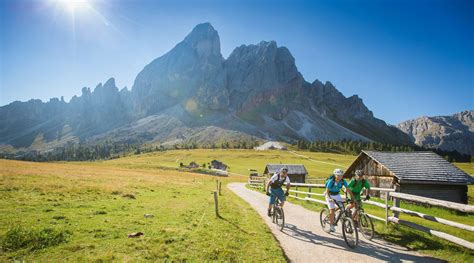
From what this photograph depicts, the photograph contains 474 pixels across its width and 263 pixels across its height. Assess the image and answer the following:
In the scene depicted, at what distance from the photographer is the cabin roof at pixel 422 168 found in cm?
3159

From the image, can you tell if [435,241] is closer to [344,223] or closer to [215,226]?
[344,223]

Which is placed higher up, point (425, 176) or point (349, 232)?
point (425, 176)

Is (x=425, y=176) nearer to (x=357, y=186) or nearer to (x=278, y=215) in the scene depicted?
(x=357, y=186)

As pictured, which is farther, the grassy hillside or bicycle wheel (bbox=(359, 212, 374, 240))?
the grassy hillside

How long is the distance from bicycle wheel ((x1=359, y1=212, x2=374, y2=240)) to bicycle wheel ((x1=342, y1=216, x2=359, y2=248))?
4.30 ft

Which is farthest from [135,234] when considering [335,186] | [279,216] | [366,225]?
[366,225]

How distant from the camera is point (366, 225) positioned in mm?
12266

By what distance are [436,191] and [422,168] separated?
12.0ft

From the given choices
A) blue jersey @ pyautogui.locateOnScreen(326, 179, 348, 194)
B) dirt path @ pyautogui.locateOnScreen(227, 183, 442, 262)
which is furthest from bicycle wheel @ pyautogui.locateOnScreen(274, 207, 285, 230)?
blue jersey @ pyautogui.locateOnScreen(326, 179, 348, 194)

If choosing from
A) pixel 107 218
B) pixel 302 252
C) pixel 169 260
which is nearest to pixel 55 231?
pixel 107 218

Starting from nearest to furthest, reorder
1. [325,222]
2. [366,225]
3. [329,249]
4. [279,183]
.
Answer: [329,249] < [366,225] < [325,222] < [279,183]

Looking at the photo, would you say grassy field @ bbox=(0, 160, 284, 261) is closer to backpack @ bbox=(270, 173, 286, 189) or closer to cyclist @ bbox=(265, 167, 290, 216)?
cyclist @ bbox=(265, 167, 290, 216)

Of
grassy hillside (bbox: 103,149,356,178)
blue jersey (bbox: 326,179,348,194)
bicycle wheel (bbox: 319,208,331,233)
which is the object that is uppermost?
blue jersey (bbox: 326,179,348,194)

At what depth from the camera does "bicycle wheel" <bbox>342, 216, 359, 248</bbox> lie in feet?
33.7
